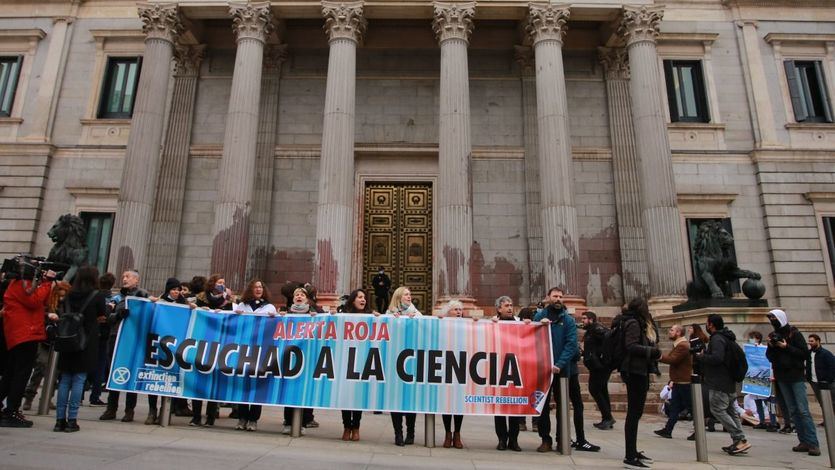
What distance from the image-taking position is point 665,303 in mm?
16281

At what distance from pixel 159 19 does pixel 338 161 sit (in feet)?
27.2

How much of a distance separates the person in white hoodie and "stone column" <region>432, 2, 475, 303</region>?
8.09m

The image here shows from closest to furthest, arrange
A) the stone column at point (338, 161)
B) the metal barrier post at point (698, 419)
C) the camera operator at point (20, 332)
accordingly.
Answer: the camera operator at point (20, 332) < the metal barrier post at point (698, 419) < the stone column at point (338, 161)

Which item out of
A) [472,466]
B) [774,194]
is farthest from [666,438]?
[774,194]

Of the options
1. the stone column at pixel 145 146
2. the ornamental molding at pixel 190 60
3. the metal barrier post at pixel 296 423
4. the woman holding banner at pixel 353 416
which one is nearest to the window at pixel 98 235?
the stone column at pixel 145 146

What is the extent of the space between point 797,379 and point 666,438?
2.27 m

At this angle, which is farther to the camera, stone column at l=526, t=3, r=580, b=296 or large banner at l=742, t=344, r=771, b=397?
stone column at l=526, t=3, r=580, b=296

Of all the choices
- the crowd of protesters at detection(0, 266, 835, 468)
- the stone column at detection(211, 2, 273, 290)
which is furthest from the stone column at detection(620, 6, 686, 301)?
the stone column at detection(211, 2, 273, 290)

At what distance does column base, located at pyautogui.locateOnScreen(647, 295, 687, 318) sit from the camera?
53.1 ft

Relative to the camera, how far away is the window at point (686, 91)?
69.4ft

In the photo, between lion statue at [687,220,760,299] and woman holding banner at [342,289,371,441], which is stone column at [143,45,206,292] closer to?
woman holding banner at [342,289,371,441]

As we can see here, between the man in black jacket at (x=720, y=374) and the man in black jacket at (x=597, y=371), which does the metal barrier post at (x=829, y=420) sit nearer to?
the man in black jacket at (x=720, y=374)

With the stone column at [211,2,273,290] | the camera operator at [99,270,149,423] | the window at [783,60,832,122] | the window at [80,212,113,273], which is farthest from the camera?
the window at [783,60,832,122]

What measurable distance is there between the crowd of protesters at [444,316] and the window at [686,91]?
1344 centimetres
